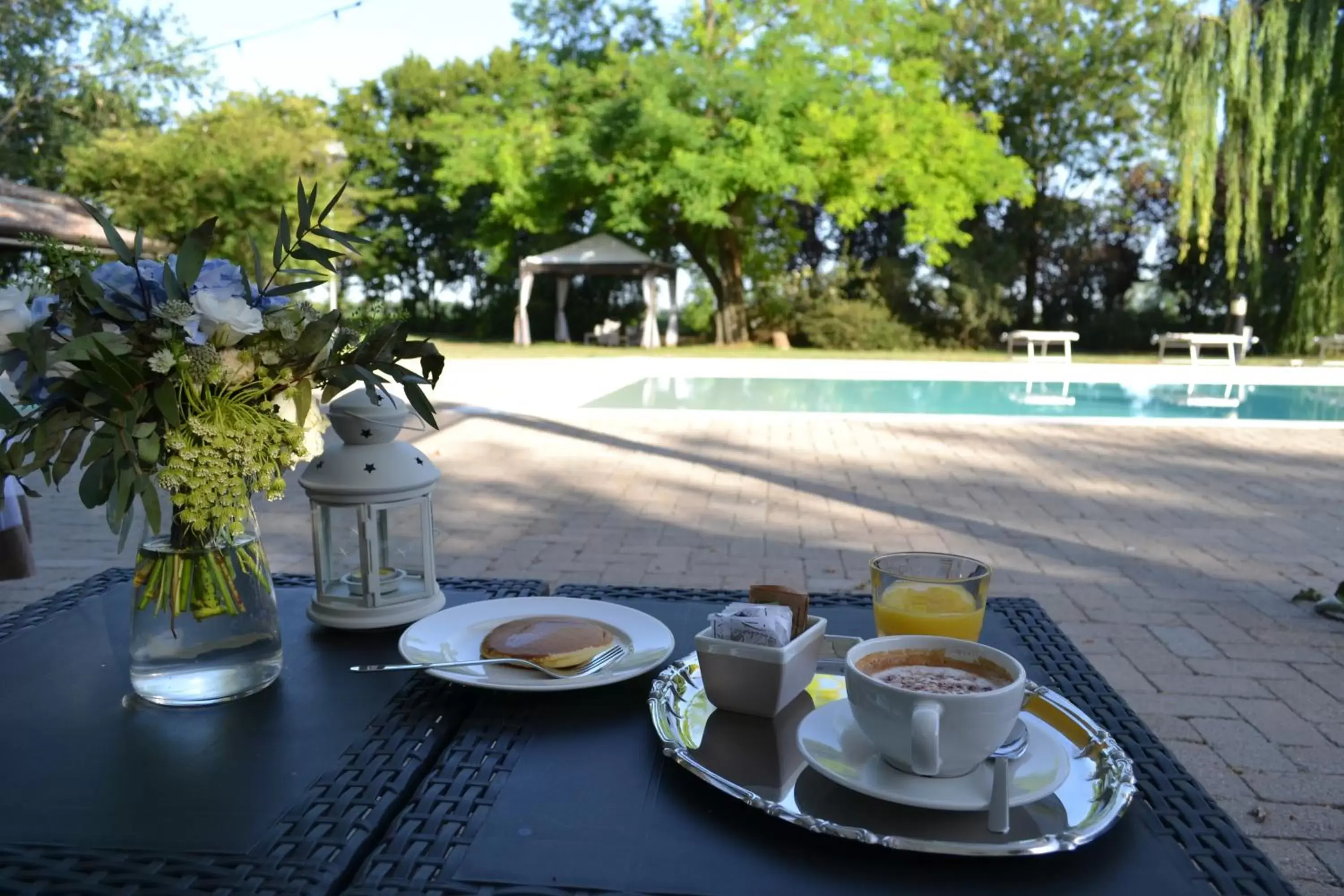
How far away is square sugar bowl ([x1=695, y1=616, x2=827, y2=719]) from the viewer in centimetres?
101

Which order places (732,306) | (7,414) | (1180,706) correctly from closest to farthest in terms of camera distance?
(7,414) → (1180,706) → (732,306)

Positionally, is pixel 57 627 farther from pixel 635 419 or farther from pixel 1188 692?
pixel 635 419

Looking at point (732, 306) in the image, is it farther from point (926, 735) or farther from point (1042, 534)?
point (926, 735)

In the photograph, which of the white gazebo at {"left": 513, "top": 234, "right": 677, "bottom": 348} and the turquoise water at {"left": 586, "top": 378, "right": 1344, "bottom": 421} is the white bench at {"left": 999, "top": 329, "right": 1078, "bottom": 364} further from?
the white gazebo at {"left": 513, "top": 234, "right": 677, "bottom": 348}

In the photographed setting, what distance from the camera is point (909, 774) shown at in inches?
34.2

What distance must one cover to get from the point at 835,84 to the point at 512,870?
18685 millimetres

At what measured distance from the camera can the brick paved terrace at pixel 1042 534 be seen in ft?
7.55

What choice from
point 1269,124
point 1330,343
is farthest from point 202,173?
point 1330,343

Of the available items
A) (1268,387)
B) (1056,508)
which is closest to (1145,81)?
(1268,387)

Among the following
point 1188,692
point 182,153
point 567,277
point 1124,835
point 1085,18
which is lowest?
point 1188,692

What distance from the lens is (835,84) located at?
57.9ft

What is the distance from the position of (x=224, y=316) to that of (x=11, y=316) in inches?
8.6

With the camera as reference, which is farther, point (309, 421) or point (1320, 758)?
point (1320, 758)

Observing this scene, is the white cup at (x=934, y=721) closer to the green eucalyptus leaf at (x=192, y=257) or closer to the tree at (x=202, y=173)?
the green eucalyptus leaf at (x=192, y=257)
